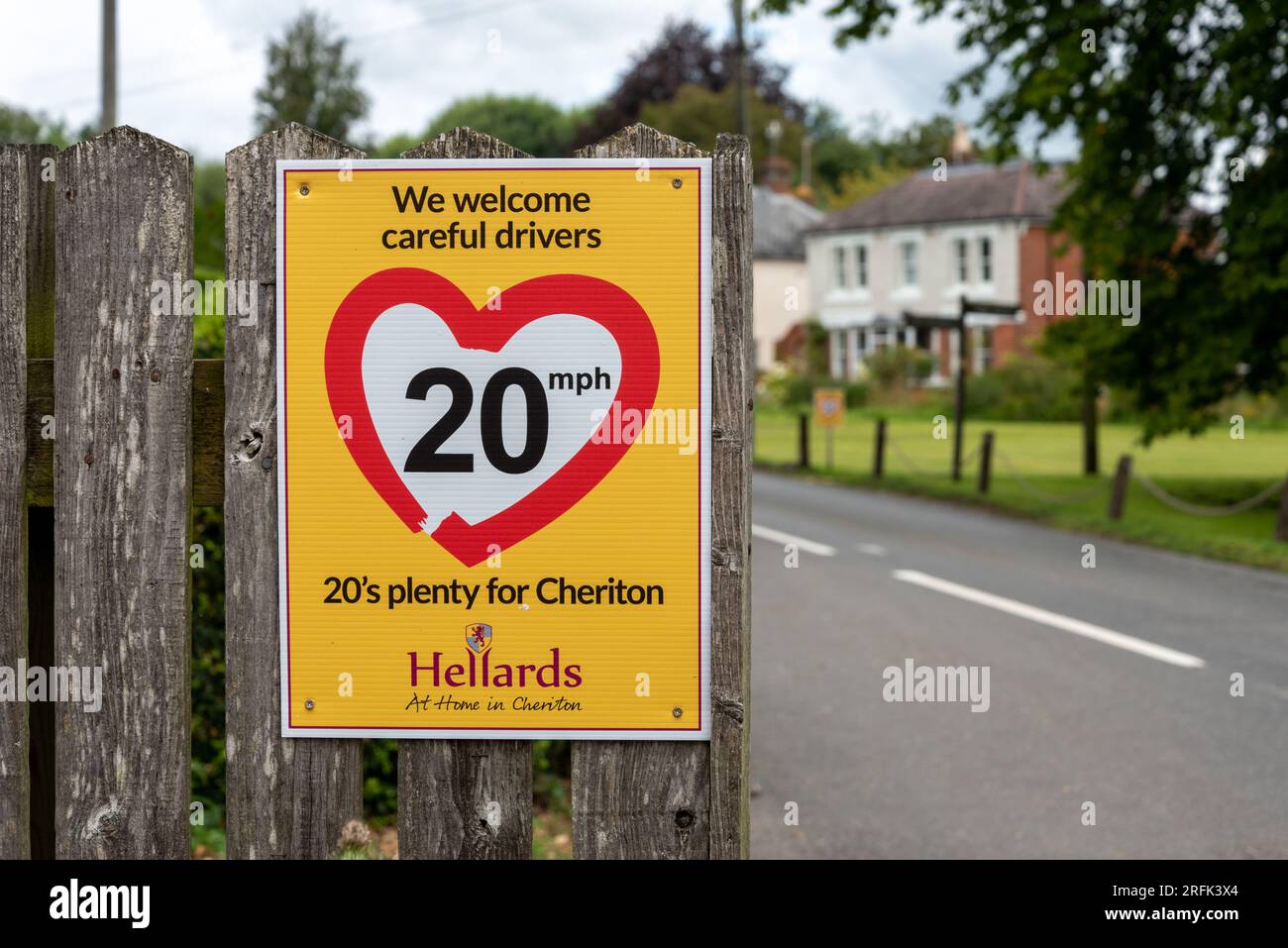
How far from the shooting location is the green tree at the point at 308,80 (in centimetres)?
7862

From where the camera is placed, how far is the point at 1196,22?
17.3 meters

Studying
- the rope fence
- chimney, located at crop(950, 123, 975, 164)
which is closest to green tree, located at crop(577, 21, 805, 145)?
chimney, located at crop(950, 123, 975, 164)

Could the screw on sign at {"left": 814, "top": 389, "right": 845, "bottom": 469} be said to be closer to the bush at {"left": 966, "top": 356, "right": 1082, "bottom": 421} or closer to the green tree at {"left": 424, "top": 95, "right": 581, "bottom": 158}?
the bush at {"left": 966, "top": 356, "right": 1082, "bottom": 421}

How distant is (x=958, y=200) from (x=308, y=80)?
38676 mm

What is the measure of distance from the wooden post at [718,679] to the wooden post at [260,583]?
0.43 m

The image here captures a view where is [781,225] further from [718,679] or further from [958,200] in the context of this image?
[718,679]

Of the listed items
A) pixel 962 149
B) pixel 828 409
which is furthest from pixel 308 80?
pixel 828 409

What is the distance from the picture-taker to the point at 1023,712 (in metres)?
7.78

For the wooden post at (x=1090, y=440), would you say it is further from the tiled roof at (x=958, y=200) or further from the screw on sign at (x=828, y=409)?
the tiled roof at (x=958, y=200)

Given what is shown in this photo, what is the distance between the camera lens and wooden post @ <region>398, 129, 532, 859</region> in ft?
8.23

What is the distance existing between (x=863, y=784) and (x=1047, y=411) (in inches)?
1502

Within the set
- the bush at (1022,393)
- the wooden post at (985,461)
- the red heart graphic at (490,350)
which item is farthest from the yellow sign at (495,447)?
the bush at (1022,393)

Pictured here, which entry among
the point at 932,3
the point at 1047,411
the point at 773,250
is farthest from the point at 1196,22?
the point at 773,250

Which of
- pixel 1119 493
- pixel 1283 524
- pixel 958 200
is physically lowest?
pixel 1283 524
